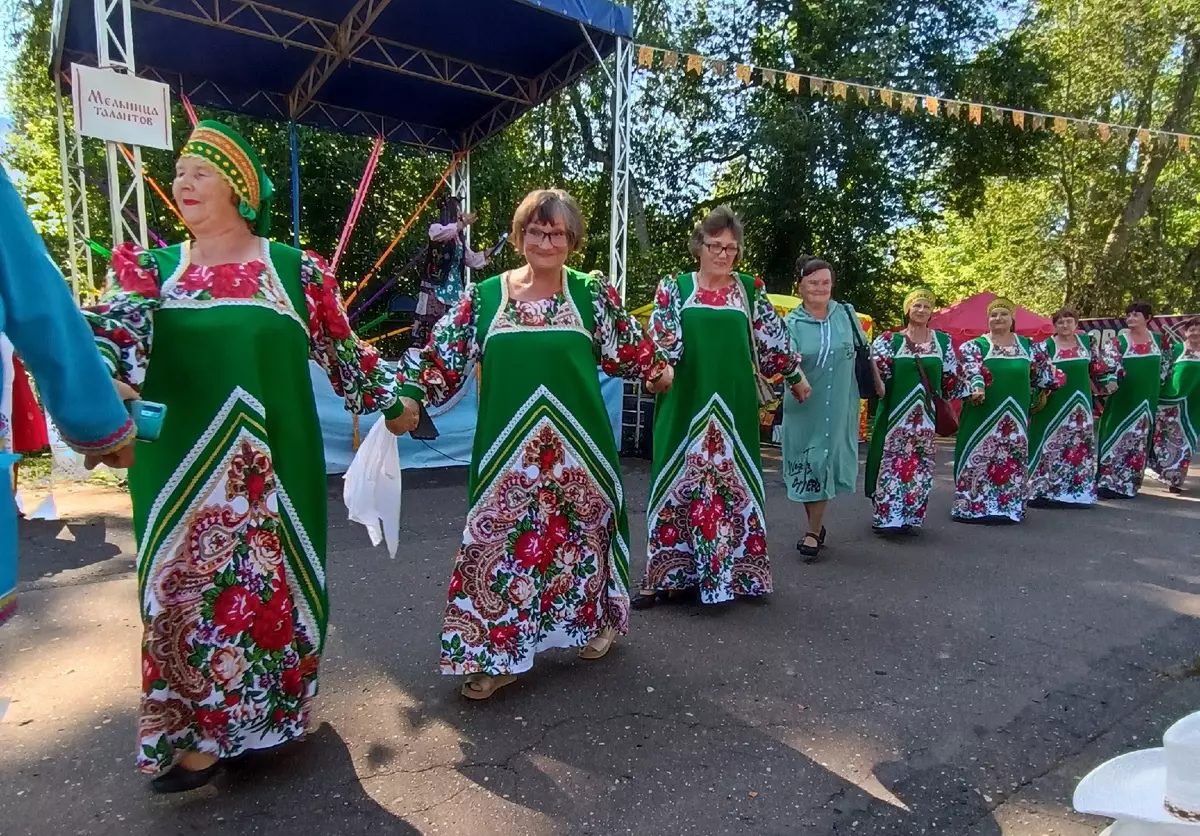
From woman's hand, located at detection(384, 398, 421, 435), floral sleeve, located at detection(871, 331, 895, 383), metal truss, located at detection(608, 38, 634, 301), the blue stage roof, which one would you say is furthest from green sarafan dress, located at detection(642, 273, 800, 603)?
the blue stage roof

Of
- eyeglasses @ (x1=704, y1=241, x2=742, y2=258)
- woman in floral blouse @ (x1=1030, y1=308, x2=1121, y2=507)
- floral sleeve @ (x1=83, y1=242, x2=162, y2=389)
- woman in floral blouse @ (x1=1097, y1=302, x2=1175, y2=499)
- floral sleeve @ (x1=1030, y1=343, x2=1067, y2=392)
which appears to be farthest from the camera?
woman in floral blouse @ (x1=1097, y1=302, x2=1175, y2=499)

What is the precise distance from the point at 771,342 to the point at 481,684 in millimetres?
2114

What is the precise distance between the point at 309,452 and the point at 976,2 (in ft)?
57.8

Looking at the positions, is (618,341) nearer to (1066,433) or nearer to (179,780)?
(179,780)

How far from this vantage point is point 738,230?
360cm

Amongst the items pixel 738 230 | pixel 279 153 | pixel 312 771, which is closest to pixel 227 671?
pixel 312 771

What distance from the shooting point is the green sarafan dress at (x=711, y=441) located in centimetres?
362

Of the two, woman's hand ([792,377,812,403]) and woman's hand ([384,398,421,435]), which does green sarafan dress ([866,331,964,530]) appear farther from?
woman's hand ([384,398,421,435])

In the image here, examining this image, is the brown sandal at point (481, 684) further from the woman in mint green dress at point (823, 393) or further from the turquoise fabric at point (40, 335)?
the woman in mint green dress at point (823, 393)

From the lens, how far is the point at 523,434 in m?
2.79

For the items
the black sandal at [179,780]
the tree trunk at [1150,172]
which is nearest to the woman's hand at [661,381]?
the black sandal at [179,780]

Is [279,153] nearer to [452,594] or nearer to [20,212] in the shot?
[452,594]

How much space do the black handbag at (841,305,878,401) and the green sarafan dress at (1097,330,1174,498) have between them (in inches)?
166

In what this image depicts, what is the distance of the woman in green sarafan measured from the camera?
7.66 m
